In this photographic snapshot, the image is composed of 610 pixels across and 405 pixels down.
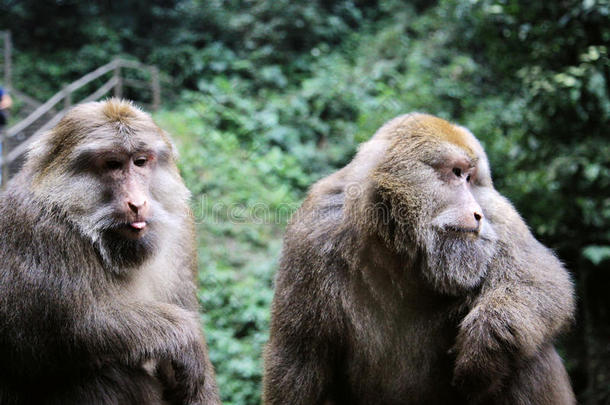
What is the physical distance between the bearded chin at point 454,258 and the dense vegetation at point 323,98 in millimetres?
3776

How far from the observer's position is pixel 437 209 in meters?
2.98

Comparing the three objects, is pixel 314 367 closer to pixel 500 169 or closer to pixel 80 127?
pixel 80 127

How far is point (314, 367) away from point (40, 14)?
20.2 metres

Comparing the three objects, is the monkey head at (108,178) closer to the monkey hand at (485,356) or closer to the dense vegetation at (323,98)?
the monkey hand at (485,356)

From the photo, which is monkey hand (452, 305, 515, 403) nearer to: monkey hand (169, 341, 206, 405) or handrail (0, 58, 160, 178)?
monkey hand (169, 341, 206, 405)

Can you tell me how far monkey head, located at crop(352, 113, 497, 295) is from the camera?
2.95 meters

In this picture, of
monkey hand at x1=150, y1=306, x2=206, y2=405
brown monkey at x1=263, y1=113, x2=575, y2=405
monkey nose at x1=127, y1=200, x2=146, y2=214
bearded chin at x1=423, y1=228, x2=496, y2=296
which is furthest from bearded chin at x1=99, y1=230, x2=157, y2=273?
bearded chin at x1=423, y1=228, x2=496, y2=296

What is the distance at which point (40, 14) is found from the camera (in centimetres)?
1988

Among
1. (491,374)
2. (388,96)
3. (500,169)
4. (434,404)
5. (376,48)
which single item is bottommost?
(434,404)

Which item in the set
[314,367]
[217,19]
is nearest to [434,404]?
[314,367]

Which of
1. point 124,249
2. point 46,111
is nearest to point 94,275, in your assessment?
point 124,249

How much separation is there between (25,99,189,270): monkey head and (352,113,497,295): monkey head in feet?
3.75

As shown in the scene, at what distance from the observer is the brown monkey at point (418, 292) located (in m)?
2.94

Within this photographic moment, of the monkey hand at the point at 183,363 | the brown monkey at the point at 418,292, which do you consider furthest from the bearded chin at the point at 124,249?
the brown monkey at the point at 418,292
